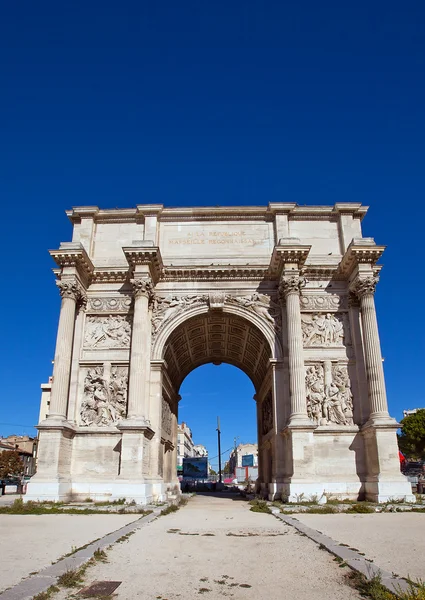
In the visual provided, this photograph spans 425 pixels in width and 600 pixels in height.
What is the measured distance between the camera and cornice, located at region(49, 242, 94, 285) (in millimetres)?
21344

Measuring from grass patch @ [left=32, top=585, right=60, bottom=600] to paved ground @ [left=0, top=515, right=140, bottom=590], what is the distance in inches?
20.5

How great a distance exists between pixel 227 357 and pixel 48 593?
80.9 ft

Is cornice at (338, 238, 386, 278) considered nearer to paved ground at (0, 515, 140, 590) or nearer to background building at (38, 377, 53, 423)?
paved ground at (0, 515, 140, 590)

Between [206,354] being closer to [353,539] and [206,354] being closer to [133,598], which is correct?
[353,539]

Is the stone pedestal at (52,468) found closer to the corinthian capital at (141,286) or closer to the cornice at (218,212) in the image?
the corinthian capital at (141,286)

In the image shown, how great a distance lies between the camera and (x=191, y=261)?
2341 cm

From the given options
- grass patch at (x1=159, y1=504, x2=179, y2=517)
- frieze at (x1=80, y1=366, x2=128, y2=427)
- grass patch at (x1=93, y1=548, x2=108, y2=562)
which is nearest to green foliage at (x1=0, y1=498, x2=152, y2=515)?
grass patch at (x1=159, y1=504, x2=179, y2=517)

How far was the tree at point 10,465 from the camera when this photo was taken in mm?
52522

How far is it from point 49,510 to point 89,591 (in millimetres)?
10632

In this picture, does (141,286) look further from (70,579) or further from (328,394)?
(70,579)

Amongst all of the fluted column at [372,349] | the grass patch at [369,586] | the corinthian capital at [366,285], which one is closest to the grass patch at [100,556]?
the grass patch at [369,586]

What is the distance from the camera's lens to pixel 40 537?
371 inches

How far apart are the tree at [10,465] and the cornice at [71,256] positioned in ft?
129

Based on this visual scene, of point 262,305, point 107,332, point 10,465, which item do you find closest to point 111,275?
point 107,332
